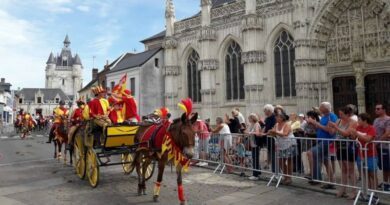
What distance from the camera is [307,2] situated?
20.3 meters

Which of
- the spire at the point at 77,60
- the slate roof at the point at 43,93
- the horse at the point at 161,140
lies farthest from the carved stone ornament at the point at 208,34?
the spire at the point at 77,60

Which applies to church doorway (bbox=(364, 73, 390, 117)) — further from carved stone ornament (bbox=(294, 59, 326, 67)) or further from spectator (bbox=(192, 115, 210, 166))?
spectator (bbox=(192, 115, 210, 166))

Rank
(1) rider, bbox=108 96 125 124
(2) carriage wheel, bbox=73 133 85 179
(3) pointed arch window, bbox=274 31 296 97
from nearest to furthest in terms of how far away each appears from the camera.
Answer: (1) rider, bbox=108 96 125 124, (2) carriage wheel, bbox=73 133 85 179, (3) pointed arch window, bbox=274 31 296 97

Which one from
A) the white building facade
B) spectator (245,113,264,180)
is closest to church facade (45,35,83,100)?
the white building facade

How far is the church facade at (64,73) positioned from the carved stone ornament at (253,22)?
94.5m

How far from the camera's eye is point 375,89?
18969 millimetres

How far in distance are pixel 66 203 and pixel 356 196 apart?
5.60 meters

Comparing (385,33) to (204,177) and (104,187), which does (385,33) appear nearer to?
(204,177)

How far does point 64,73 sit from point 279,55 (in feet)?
330

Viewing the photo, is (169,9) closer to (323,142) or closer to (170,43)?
(170,43)

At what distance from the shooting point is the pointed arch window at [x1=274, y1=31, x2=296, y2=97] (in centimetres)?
2202

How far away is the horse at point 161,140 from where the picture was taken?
5.84 meters

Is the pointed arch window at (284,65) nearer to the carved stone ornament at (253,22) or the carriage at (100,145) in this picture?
the carved stone ornament at (253,22)

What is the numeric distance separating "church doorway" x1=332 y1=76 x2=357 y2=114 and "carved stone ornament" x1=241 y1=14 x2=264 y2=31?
236 inches
